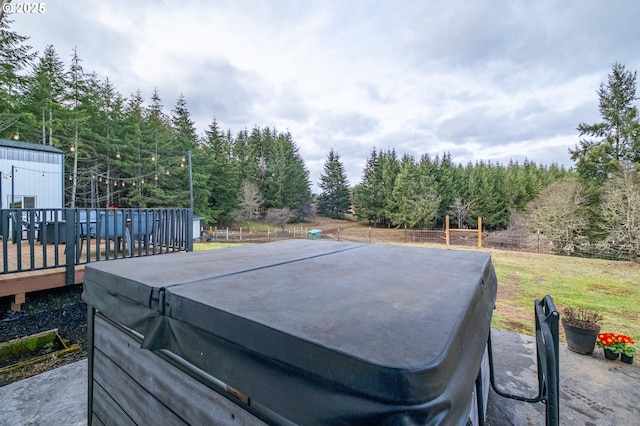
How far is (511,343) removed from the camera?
3381 mm

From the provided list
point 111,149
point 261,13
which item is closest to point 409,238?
point 261,13

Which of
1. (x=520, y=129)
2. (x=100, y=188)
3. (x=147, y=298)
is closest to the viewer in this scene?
(x=147, y=298)

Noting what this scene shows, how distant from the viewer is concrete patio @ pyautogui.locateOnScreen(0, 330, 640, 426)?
210 cm

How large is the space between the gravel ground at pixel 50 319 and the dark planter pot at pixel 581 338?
5.41 meters

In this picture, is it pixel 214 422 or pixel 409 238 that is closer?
pixel 214 422

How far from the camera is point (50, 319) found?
3.51 metres

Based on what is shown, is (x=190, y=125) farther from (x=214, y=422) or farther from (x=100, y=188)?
(x=214, y=422)

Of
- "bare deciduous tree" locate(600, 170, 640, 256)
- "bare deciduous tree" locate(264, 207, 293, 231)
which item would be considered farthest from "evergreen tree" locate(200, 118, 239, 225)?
Answer: "bare deciduous tree" locate(600, 170, 640, 256)

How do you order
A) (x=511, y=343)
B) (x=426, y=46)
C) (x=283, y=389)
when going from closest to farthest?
1. (x=283, y=389)
2. (x=511, y=343)
3. (x=426, y=46)

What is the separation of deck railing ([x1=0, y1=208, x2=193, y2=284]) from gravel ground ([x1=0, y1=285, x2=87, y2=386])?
1.15ft

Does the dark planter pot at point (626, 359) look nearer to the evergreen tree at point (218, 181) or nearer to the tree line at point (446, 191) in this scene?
the tree line at point (446, 191)

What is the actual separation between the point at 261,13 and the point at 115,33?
152 inches

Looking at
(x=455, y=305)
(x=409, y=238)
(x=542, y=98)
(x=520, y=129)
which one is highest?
(x=520, y=129)

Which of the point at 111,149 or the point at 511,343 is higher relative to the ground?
the point at 111,149
